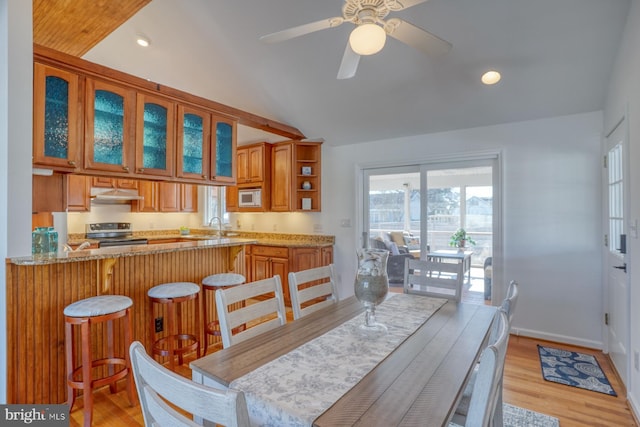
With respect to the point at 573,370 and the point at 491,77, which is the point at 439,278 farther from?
the point at 491,77

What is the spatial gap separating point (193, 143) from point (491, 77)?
3021 mm

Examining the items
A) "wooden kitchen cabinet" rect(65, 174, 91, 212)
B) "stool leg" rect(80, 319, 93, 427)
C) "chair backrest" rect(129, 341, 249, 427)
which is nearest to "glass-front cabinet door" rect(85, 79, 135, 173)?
"stool leg" rect(80, 319, 93, 427)

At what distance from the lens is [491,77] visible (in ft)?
9.95

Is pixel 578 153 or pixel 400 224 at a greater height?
Result: pixel 578 153

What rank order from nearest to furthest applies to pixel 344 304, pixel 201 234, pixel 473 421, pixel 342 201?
pixel 473 421 < pixel 344 304 < pixel 342 201 < pixel 201 234

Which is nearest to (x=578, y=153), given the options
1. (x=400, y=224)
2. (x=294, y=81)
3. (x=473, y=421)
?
(x=400, y=224)

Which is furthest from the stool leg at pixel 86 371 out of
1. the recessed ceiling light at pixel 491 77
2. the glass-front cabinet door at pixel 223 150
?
the recessed ceiling light at pixel 491 77

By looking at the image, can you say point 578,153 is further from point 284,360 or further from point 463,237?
point 284,360

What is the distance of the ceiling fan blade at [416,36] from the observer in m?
1.77

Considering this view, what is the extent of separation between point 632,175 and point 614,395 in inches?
62.0

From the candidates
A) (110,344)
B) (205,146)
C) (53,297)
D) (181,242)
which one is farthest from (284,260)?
(53,297)

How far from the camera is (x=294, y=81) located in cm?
378

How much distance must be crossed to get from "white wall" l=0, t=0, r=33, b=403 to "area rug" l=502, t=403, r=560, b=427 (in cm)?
318

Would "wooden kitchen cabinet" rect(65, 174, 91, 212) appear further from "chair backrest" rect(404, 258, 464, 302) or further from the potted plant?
the potted plant
